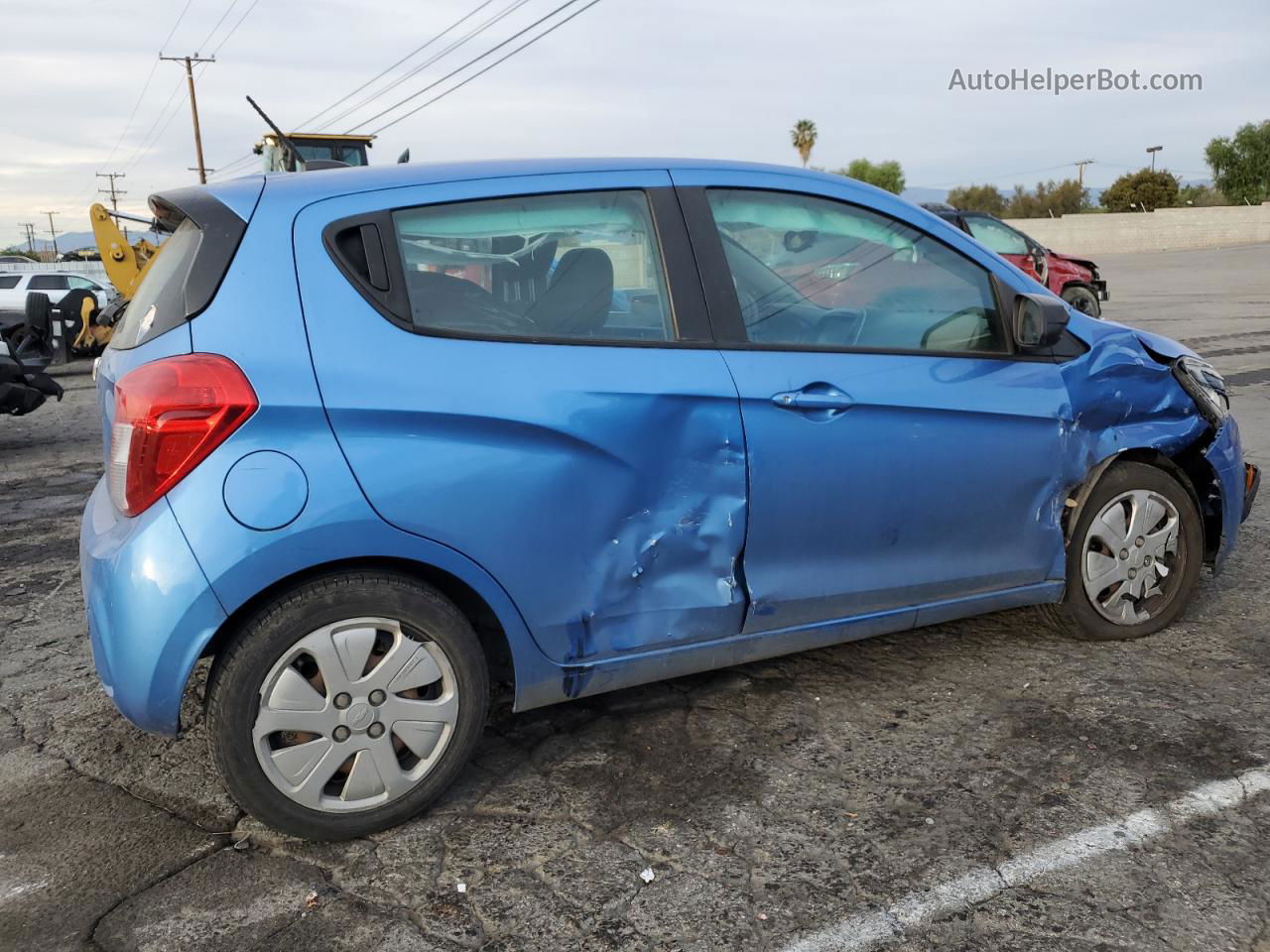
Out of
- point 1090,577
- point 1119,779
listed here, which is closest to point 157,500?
point 1119,779

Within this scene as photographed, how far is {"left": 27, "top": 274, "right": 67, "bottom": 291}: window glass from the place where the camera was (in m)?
21.3

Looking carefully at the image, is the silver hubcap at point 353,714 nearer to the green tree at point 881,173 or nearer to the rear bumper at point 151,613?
the rear bumper at point 151,613

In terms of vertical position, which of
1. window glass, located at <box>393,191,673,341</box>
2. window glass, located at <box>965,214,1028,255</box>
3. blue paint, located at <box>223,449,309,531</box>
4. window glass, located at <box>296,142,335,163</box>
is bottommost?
blue paint, located at <box>223,449,309,531</box>

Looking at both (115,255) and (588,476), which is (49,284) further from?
(588,476)

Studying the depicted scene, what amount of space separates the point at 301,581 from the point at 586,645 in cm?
80

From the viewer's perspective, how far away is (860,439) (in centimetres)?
321

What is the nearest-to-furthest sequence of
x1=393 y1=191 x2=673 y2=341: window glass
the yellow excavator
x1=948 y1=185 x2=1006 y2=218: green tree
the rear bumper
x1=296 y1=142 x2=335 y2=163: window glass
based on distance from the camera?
the rear bumper
x1=393 y1=191 x2=673 y2=341: window glass
the yellow excavator
x1=296 y1=142 x2=335 y2=163: window glass
x1=948 y1=185 x2=1006 y2=218: green tree

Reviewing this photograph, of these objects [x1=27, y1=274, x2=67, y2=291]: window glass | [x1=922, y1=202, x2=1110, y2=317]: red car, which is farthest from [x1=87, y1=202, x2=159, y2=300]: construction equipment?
[x1=922, y1=202, x2=1110, y2=317]: red car

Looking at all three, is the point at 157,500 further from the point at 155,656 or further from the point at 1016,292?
the point at 1016,292

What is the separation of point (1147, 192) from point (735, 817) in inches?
2691

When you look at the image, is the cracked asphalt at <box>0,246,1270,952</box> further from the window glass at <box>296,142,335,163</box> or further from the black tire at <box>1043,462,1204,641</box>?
the window glass at <box>296,142,335,163</box>

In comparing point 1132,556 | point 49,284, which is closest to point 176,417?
point 1132,556

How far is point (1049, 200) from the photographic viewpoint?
72562 millimetres

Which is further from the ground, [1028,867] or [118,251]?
[118,251]
